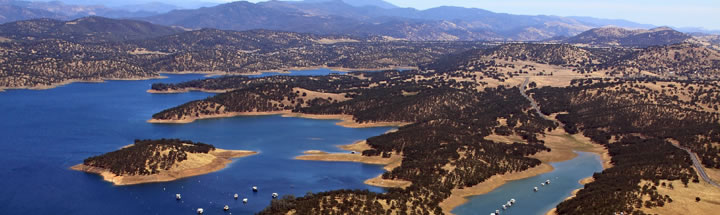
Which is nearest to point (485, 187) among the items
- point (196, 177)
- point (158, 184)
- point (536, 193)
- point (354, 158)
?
point (536, 193)

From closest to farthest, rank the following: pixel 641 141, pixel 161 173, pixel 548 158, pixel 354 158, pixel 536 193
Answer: pixel 536 193, pixel 161 173, pixel 354 158, pixel 548 158, pixel 641 141

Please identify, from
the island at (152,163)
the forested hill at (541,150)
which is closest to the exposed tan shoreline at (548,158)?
the forested hill at (541,150)

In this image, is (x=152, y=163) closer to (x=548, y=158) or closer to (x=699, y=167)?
(x=548, y=158)

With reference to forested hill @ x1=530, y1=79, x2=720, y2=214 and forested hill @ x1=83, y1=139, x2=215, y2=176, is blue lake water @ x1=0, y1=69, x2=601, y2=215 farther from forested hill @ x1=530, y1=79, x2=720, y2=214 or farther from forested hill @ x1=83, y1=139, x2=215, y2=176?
forested hill @ x1=530, y1=79, x2=720, y2=214

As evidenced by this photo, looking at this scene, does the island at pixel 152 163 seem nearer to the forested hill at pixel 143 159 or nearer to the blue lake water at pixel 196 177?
the forested hill at pixel 143 159

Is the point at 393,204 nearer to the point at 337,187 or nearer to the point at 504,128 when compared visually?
the point at 337,187
